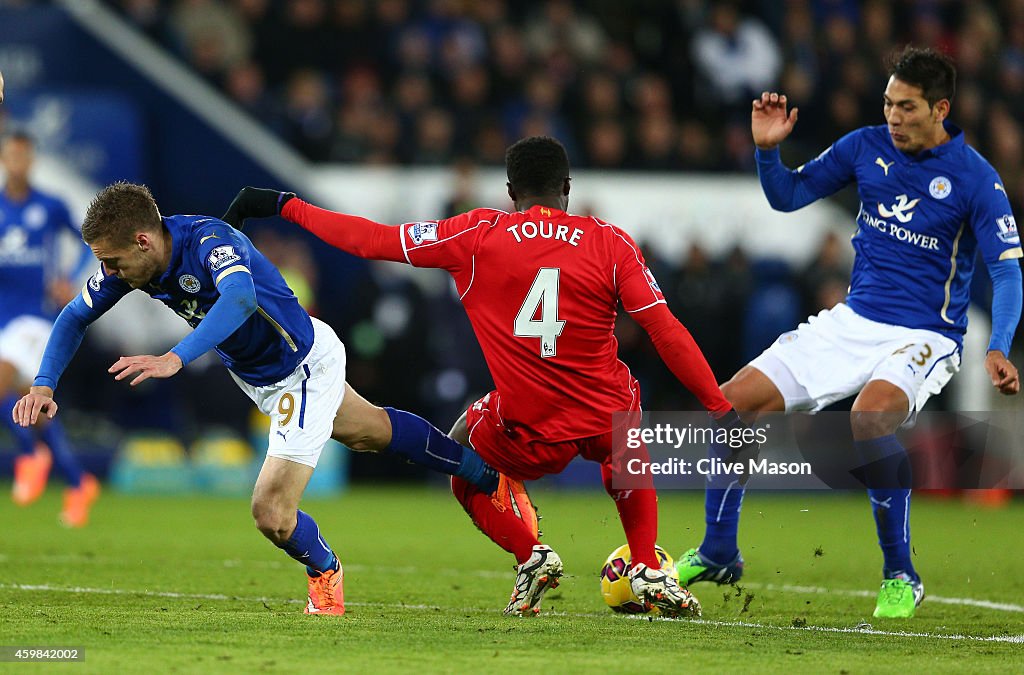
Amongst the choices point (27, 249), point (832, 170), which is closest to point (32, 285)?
point (27, 249)

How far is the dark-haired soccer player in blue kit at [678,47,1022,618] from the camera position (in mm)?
6797

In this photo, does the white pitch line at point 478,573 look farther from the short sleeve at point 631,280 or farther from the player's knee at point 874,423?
the short sleeve at point 631,280

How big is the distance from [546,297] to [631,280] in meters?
0.35

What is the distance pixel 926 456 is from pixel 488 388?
573cm

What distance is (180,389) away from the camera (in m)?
14.4

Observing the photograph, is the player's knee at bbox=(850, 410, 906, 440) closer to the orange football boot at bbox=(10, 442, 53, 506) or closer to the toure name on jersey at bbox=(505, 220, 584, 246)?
the toure name on jersey at bbox=(505, 220, 584, 246)

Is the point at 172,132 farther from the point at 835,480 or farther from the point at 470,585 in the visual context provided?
the point at 835,480

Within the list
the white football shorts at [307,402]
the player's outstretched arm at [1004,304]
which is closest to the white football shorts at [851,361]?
the player's outstretched arm at [1004,304]

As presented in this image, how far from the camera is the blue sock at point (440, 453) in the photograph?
6.57m

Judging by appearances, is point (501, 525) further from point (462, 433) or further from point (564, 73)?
point (564, 73)

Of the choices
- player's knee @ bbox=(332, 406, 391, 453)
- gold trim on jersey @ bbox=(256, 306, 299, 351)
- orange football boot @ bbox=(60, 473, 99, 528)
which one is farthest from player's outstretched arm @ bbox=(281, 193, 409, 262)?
orange football boot @ bbox=(60, 473, 99, 528)

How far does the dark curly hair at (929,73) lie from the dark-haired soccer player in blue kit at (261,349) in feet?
8.36

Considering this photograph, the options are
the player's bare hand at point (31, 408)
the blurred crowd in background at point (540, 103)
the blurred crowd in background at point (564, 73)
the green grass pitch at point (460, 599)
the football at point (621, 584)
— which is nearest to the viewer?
the green grass pitch at point (460, 599)

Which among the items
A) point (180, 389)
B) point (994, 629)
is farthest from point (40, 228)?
point (994, 629)
